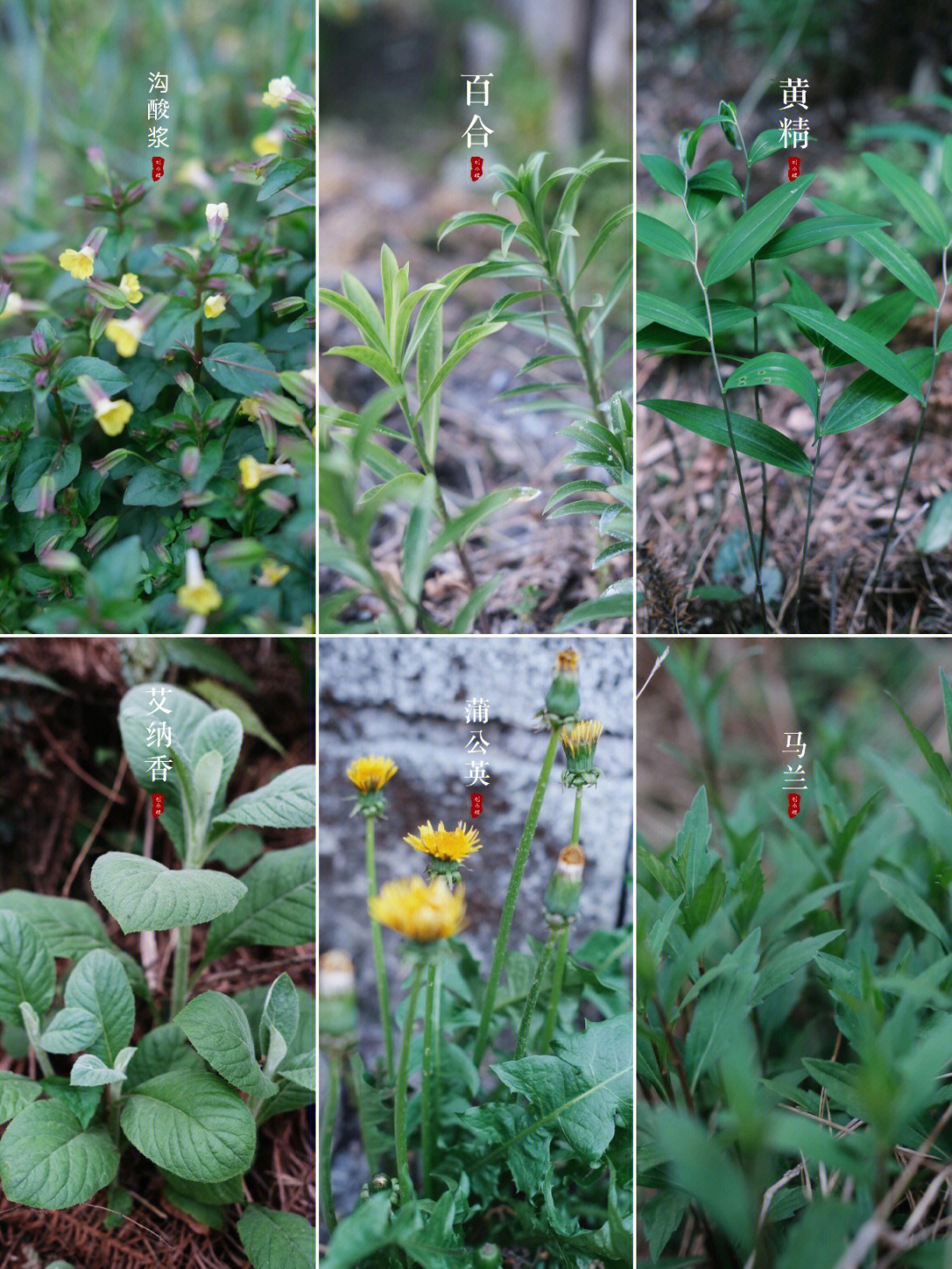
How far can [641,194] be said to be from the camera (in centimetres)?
122

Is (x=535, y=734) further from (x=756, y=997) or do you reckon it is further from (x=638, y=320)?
(x=638, y=320)

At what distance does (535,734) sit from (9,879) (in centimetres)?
70

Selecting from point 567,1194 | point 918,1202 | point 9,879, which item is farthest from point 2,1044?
point 918,1202

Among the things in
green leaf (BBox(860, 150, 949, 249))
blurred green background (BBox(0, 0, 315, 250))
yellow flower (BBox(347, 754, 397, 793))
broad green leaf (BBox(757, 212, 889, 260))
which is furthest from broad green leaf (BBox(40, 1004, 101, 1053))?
green leaf (BBox(860, 150, 949, 249))

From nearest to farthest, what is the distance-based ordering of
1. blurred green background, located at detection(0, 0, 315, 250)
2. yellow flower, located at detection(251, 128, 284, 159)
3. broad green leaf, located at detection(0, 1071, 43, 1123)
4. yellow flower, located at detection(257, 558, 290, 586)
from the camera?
broad green leaf, located at detection(0, 1071, 43, 1123) → yellow flower, located at detection(257, 558, 290, 586) → yellow flower, located at detection(251, 128, 284, 159) → blurred green background, located at detection(0, 0, 315, 250)

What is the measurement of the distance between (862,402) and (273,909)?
2.93 ft

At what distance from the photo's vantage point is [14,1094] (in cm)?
85

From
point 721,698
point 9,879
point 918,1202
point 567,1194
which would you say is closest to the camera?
point 918,1202

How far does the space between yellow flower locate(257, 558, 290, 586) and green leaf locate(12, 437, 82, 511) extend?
0.81 feet

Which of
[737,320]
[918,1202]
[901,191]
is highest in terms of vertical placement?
[901,191]

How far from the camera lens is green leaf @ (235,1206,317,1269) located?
865 mm

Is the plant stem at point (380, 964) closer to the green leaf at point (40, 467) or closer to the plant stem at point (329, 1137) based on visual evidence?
the plant stem at point (329, 1137)

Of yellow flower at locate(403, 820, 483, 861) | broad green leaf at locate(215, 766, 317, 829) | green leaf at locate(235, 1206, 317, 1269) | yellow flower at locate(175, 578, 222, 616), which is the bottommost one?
green leaf at locate(235, 1206, 317, 1269)

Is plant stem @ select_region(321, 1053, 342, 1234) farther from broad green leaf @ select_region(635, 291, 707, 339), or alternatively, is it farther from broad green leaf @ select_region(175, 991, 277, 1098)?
broad green leaf @ select_region(635, 291, 707, 339)
